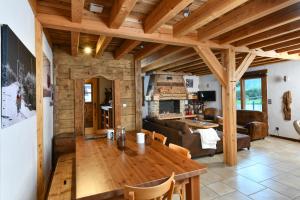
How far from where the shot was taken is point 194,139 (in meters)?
4.20

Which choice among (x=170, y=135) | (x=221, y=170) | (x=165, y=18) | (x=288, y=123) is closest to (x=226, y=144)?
(x=221, y=170)

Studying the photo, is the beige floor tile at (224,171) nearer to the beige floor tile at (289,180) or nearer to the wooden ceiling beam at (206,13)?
the beige floor tile at (289,180)

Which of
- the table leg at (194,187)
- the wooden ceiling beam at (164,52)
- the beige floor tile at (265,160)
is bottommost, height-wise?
the beige floor tile at (265,160)

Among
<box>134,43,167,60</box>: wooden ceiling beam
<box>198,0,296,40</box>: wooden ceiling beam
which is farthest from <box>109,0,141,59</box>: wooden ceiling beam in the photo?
<box>198,0,296,40</box>: wooden ceiling beam

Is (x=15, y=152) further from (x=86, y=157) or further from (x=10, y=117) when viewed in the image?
(x=86, y=157)

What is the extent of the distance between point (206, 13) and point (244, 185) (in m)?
2.62

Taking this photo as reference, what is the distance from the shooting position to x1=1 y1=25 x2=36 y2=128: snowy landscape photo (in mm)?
1062

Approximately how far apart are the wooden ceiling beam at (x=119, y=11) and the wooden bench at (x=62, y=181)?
202 centimetres

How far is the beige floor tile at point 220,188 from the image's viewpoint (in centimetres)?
274

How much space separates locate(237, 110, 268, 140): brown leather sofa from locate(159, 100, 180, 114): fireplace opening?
2.70 m

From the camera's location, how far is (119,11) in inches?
82.5

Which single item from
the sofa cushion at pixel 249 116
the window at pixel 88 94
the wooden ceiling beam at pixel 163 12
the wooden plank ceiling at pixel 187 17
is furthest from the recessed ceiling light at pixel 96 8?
the sofa cushion at pixel 249 116

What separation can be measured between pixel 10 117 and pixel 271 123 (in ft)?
24.2

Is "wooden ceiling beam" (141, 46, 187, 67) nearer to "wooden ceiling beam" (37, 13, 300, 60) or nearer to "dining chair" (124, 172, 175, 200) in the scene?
"wooden ceiling beam" (37, 13, 300, 60)
